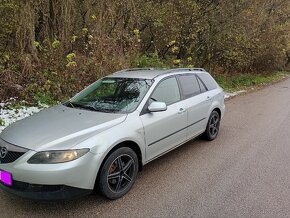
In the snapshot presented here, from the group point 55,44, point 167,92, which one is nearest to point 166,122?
point 167,92

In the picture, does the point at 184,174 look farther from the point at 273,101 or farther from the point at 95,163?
the point at 273,101

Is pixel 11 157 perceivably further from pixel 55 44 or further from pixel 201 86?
pixel 55 44

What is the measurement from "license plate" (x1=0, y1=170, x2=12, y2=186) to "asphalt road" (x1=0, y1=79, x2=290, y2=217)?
1.16 ft

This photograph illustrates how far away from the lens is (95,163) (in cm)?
343

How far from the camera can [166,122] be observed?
180 inches

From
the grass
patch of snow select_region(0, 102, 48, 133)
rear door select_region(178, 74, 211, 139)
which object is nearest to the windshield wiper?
rear door select_region(178, 74, 211, 139)

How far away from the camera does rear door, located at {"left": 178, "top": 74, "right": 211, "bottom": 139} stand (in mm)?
5242

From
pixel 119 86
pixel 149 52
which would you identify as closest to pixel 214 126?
pixel 119 86

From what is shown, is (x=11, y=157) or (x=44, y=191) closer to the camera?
(x=44, y=191)

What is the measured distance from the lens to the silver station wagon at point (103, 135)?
3277 mm

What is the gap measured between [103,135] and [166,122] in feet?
4.12

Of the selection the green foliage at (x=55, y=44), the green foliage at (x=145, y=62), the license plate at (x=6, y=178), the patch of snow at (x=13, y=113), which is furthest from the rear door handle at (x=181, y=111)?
the green foliage at (x=145, y=62)

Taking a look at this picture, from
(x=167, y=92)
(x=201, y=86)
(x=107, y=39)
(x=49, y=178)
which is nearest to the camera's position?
(x=49, y=178)

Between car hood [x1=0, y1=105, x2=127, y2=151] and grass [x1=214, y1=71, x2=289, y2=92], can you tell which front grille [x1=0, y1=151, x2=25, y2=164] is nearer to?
car hood [x1=0, y1=105, x2=127, y2=151]
